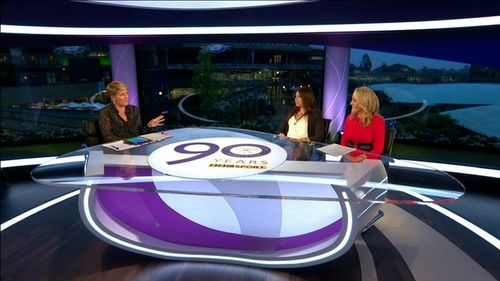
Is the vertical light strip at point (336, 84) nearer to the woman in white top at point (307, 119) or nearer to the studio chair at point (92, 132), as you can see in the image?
the woman in white top at point (307, 119)

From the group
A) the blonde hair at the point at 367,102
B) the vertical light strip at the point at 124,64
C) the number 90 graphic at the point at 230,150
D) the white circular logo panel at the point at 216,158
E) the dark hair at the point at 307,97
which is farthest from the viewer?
the vertical light strip at the point at 124,64

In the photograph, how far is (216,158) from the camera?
219 centimetres

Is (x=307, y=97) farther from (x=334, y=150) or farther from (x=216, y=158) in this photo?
(x=216, y=158)

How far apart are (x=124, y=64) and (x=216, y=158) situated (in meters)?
3.63

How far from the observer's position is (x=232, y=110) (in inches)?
235

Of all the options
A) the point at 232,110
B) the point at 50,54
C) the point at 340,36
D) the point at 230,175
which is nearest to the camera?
the point at 230,175

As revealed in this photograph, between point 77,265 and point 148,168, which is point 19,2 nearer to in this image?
point 148,168

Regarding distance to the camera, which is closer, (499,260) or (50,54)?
(499,260)

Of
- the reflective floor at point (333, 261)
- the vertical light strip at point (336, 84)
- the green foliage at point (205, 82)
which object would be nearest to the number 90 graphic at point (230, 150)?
the reflective floor at point (333, 261)

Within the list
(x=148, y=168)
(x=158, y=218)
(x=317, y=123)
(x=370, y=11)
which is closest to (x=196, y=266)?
(x=158, y=218)

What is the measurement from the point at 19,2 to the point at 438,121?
18.8 ft

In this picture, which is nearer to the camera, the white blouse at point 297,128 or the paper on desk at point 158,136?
the paper on desk at point 158,136

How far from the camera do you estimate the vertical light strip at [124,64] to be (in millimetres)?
4965

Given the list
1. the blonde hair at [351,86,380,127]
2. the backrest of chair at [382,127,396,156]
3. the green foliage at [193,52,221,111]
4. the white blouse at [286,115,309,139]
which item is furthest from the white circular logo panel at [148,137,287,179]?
the green foliage at [193,52,221,111]
